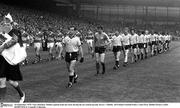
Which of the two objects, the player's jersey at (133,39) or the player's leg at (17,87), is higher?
the player's jersey at (133,39)

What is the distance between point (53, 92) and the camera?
10828 millimetres

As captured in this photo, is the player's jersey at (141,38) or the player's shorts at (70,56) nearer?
the player's shorts at (70,56)

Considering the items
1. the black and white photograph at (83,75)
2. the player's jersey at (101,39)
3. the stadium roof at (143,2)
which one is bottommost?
the black and white photograph at (83,75)

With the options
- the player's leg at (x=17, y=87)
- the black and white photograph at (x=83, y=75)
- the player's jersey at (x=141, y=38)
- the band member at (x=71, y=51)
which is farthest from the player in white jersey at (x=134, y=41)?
the player's leg at (x=17, y=87)

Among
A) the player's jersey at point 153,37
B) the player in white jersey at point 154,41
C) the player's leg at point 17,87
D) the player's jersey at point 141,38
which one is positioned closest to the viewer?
the player's leg at point 17,87

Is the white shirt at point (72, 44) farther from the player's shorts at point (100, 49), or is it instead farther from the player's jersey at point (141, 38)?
the player's jersey at point (141, 38)

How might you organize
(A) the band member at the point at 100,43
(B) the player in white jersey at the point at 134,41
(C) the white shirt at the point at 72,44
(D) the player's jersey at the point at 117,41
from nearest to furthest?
(C) the white shirt at the point at 72,44 < (A) the band member at the point at 100,43 < (D) the player's jersey at the point at 117,41 < (B) the player in white jersey at the point at 134,41

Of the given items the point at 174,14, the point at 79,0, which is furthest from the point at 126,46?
the point at 174,14

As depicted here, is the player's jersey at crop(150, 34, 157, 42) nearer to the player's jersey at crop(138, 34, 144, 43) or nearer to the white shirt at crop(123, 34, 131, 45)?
the player's jersey at crop(138, 34, 144, 43)

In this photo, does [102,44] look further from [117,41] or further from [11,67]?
[11,67]

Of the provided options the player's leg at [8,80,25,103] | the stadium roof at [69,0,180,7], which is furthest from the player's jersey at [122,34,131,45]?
the stadium roof at [69,0,180,7]

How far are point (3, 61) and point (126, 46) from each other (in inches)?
506

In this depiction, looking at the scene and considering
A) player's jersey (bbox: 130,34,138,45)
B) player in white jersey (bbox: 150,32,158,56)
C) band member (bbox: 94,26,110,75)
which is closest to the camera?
band member (bbox: 94,26,110,75)

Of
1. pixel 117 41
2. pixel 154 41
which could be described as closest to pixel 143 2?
pixel 154 41
